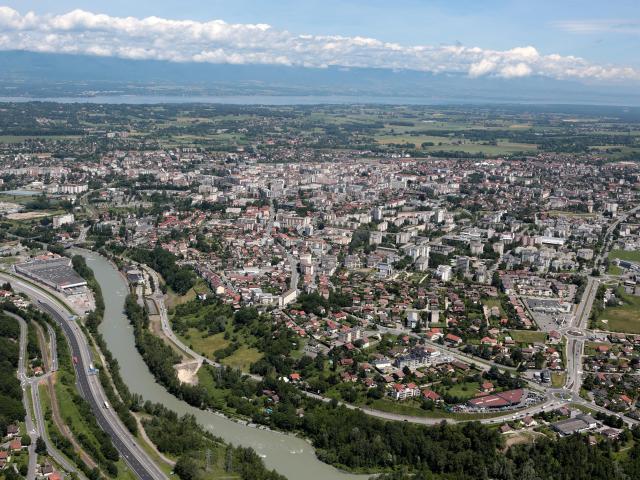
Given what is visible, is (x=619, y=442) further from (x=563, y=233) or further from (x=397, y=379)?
(x=563, y=233)

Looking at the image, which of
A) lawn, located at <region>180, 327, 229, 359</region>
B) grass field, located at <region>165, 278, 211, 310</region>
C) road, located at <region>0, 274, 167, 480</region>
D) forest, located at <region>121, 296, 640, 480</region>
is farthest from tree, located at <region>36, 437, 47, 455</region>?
grass field, located at <region>165, 278, 211, 310</region>

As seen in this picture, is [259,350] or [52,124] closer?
[259,350]

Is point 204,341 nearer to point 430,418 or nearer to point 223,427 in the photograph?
point 223,427

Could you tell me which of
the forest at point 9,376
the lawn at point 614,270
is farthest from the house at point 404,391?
the lawn at point 614,270

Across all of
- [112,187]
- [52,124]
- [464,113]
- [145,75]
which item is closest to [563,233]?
[112,187]

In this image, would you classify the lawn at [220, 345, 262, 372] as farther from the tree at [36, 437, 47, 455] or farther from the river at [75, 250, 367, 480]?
the tree at [36, 437, 47, 455]

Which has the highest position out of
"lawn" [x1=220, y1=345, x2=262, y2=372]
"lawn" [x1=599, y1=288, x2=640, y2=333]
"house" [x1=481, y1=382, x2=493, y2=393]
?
"lawn" [x1=599, y1=288, x2=640, y2=333]
